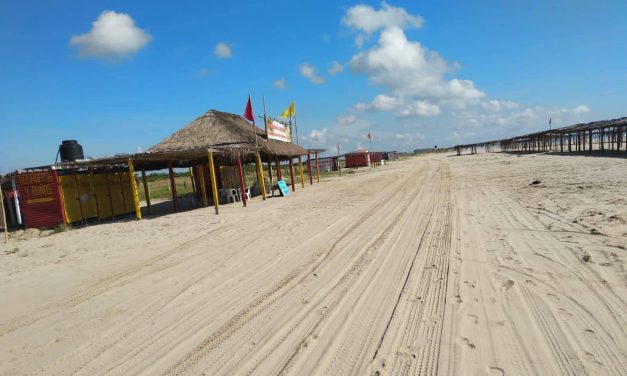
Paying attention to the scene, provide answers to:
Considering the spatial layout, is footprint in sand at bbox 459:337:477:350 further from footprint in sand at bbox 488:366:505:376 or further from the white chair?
the white chair

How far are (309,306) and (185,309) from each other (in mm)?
1415

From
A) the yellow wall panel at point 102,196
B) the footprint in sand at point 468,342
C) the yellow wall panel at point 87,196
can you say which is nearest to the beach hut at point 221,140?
the yellow wall panel at point 102,196

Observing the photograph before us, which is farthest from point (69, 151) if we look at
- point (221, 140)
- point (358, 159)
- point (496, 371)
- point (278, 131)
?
point (358, 159)

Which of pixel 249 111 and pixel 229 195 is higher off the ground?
pixel 249 111

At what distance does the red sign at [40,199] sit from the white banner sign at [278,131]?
8.72 meters

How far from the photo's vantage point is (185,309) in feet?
13.2

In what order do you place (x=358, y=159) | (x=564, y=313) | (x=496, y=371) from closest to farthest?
1. (x=496, y=371)
2. (x=564, y=313)
3. (x=358, y=159)

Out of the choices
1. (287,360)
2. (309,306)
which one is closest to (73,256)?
(309,306)

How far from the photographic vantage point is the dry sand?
2.78 metres

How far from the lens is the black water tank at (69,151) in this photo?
18.0 metres

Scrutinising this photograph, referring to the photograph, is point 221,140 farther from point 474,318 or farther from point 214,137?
point 474,318

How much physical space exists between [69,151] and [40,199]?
681 cm

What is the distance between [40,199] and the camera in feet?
40.7

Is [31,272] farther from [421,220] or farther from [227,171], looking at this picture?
[227,171]
